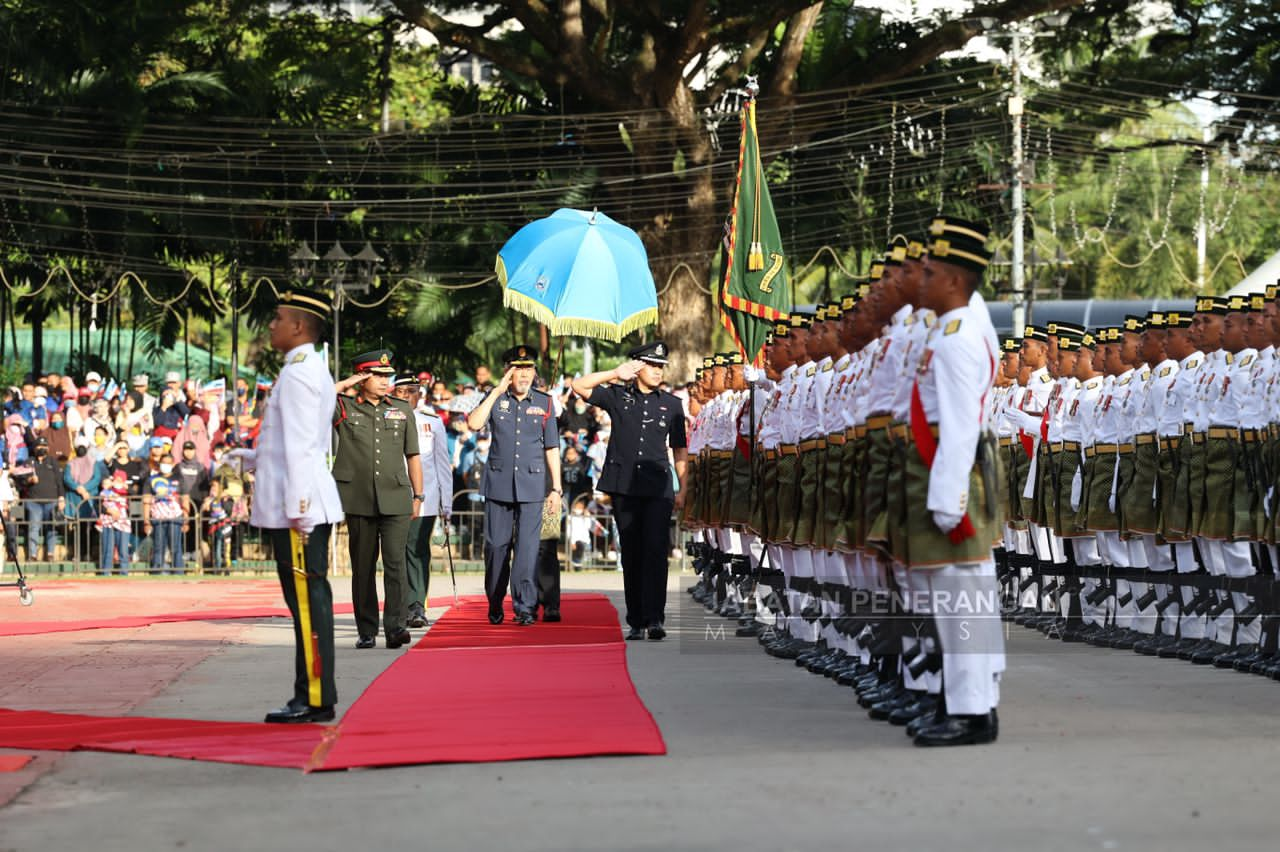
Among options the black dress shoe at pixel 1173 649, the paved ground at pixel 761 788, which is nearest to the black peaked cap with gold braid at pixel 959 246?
the paved ground at pixel 761 788

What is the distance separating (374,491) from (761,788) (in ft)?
22.7

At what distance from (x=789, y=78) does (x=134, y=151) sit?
10964mm

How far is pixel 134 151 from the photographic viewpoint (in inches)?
1278

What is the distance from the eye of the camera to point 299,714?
913cm

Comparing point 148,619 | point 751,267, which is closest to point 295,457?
point 751,267

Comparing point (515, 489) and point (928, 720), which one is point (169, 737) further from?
point (515, 489)

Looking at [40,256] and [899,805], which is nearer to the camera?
[899,805]

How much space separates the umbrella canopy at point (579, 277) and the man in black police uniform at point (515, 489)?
Result: 3.11 feet

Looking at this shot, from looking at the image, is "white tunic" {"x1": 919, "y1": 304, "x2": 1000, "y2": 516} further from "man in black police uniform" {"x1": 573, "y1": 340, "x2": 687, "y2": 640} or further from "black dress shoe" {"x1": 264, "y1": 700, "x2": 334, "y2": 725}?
"man in black police uniform" {"x1": 573, "y1": 340, "x2": 687, "y2": 640}

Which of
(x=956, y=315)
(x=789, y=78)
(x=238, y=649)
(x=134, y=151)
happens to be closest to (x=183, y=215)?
(x=134, y=151)

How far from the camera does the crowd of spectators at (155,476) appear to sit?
23266mm

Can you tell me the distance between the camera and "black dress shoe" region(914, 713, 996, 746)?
7914 millimetres

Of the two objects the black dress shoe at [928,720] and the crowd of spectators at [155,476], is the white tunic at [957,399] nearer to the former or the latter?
the black dress shoe at [928,720]

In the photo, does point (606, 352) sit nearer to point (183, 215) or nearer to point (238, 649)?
point (183, 215)
